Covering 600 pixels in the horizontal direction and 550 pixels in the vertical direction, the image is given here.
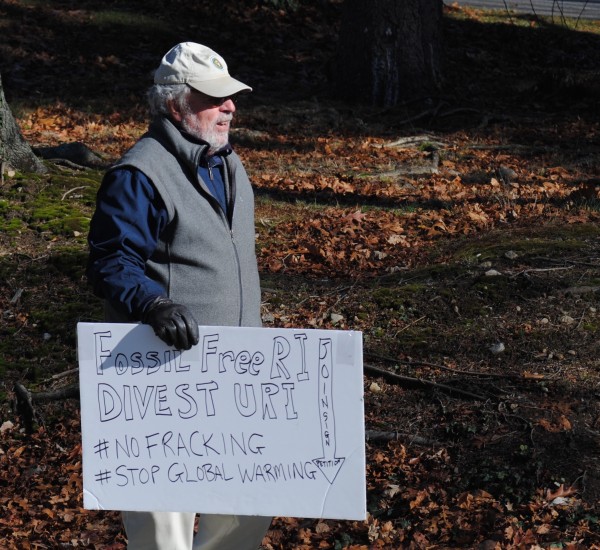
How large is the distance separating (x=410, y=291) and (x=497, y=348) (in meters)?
0.92

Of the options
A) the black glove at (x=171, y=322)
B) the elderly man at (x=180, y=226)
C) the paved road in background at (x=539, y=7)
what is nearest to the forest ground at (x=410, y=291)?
the elderly man at (x=180, y=226)

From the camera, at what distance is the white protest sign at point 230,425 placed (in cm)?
326

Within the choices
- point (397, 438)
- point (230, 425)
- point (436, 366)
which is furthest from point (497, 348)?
point (230, 425)

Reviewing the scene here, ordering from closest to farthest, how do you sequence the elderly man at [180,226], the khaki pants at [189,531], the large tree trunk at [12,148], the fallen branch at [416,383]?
the elderly man at [180,226]
the khaki pants at [189,531]
the fallen branch at [416,383]
the large tree trunk at [12,148]

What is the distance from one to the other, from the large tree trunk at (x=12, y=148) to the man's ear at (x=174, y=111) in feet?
17.3

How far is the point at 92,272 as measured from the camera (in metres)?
3.26

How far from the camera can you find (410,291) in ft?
21.7

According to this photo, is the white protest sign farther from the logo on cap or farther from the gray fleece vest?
the logo on cap

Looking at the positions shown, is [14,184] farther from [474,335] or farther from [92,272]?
[92,272]

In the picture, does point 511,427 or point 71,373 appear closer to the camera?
point 511,427

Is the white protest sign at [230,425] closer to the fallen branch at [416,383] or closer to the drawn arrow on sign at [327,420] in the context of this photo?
the drawn arrow on sign at [327,420]

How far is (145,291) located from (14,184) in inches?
220

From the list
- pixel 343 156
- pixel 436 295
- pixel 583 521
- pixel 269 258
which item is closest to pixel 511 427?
pixel 583 521

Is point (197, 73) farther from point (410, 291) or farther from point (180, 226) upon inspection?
point (410, 291)
